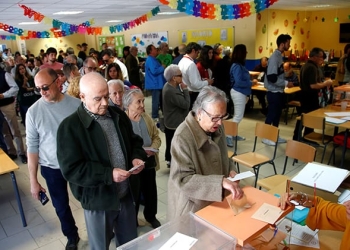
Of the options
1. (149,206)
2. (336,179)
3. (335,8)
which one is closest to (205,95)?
(336,179)

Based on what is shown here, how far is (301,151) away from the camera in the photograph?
2.92 meters

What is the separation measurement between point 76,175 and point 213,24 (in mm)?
10007

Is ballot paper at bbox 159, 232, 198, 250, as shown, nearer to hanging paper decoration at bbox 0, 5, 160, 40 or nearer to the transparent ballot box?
the transparent ballot box

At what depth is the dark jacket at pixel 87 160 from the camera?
1.65 meters

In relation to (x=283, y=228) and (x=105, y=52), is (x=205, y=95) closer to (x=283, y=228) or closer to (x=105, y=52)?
(x=283, y=228)

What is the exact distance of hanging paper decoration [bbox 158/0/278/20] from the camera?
200 inches

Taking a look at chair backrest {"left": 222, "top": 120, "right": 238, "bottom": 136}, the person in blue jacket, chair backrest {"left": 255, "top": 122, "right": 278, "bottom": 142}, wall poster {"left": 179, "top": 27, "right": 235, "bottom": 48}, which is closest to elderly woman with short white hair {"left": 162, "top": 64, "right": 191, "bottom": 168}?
chair backrest {"left": 222, "top": 120, "right": 238, "bottom": 136}

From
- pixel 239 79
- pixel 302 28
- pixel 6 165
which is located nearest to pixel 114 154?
pixel 6 165

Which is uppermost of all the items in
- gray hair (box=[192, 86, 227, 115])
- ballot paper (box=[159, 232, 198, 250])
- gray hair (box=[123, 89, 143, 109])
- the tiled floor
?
gray hair (box=[192, 86, 227, 115])

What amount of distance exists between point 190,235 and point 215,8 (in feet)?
18.2

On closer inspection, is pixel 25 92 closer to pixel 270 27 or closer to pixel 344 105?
pixel 344 105

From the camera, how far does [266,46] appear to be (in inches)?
400

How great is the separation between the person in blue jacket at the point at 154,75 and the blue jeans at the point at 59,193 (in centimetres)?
419

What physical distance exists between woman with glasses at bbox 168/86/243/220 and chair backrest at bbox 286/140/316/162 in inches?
53.0
